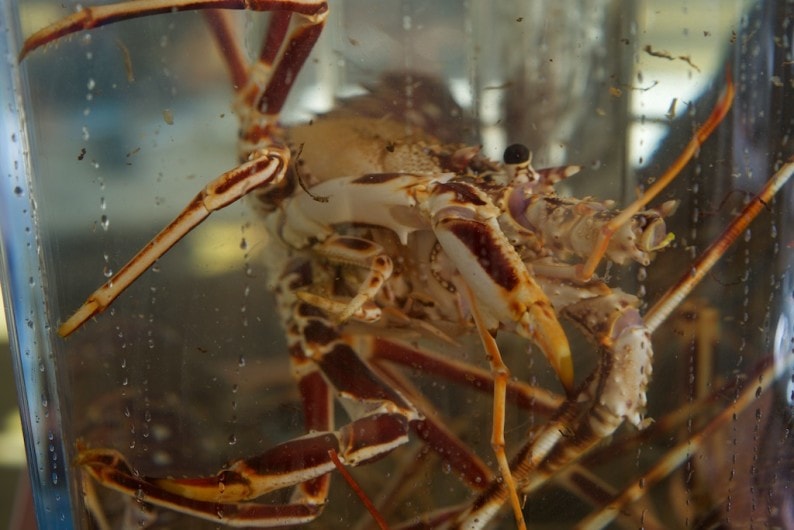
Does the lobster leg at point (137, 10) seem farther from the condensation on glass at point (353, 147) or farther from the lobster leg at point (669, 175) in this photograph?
the lobster leg at point (669, 175)

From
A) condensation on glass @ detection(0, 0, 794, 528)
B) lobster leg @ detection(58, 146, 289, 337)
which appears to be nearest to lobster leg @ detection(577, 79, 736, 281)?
condensation on glass @ detection(0, 0, 794, 528)

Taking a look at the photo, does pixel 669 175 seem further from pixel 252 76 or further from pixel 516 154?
pixel 252 76

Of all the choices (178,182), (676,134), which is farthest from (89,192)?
(676,134)

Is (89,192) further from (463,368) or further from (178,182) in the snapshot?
(463,368)

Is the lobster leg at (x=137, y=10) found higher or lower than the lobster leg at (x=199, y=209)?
higher

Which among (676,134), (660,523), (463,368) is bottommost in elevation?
(660,523)

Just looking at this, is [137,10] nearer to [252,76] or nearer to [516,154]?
[252,76]

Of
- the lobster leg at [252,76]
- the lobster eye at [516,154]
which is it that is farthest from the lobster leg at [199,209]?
the lobster eye at [516,154]

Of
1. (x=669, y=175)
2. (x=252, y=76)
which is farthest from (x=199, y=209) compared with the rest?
(x=669, y=175)
